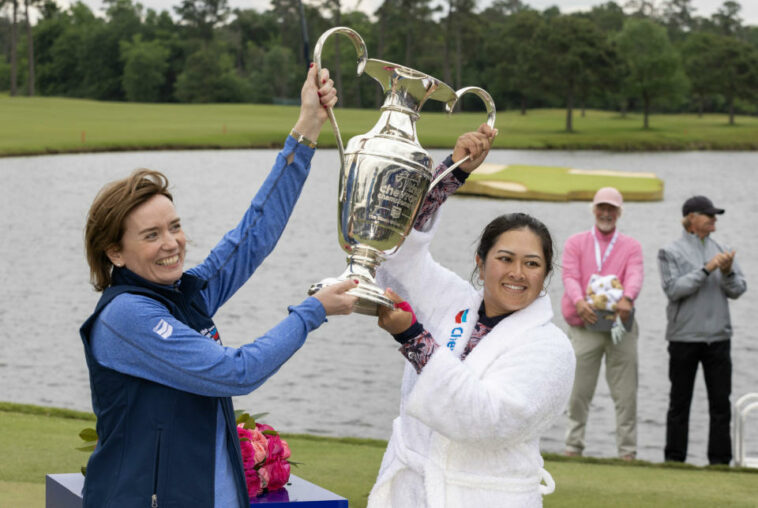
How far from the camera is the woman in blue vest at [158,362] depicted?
2.44 metres

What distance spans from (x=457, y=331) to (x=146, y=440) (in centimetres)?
92

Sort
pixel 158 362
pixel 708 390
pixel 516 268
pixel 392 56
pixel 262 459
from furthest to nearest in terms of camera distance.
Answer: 1. pixel 392 56
2. pixel 708 390
3. pixel 262 459
4. pixel 516 268
5. pixel 158 362

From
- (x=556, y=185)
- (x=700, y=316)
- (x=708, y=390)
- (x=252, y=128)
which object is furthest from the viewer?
(x=252, y=128)

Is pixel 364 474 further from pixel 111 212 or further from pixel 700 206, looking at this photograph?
pixel 111 212

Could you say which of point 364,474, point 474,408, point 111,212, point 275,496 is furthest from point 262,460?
point 364,474

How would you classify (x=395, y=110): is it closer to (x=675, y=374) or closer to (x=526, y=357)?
(x=526, y=357)

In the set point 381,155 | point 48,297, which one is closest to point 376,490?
point 381,155

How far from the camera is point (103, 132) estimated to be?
47719 mm

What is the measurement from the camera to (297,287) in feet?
66.4

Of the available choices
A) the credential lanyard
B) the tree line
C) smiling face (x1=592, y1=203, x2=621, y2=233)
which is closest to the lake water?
the credential lanyard

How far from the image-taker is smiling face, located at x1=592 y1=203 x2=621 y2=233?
292 inches

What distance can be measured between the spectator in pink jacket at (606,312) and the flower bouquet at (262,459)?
3823 millimetres

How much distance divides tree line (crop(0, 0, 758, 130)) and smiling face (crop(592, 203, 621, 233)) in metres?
52.6

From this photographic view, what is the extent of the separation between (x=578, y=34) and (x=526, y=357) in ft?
235
